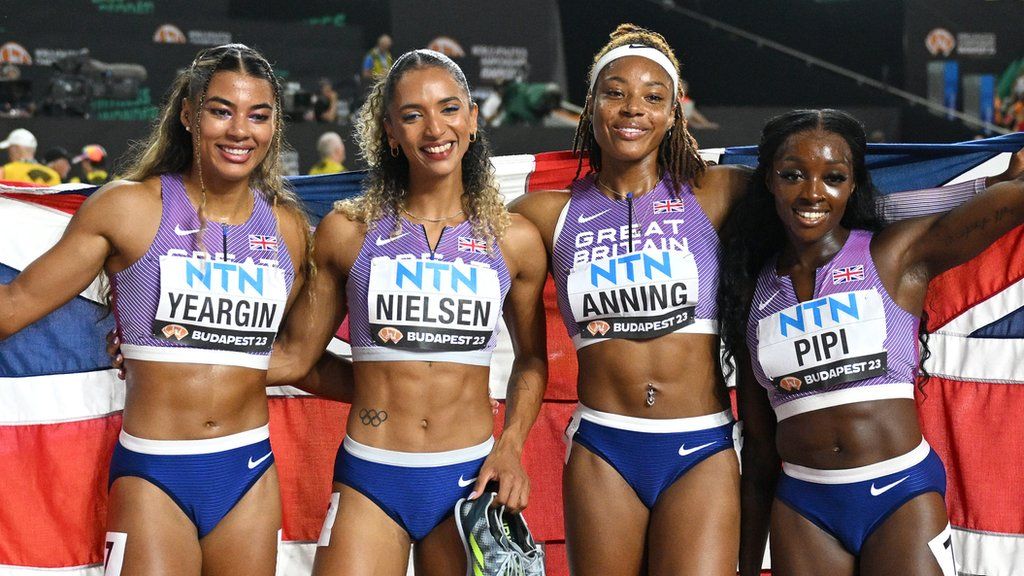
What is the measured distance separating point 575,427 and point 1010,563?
1.71 meters

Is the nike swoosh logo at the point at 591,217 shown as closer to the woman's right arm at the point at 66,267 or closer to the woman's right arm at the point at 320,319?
the woman's right arm at the point at 320,319

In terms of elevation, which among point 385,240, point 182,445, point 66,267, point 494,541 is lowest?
point 494,541

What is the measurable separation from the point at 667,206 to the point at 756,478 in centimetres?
88

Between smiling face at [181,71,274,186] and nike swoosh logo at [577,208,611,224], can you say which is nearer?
smiling face at [181,71,274,186]

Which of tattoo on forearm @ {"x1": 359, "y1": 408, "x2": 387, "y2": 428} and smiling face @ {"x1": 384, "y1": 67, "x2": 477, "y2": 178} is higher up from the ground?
smiling face @ {"x1": 384, "y1": 67, "x2": 477, "y2": 178}

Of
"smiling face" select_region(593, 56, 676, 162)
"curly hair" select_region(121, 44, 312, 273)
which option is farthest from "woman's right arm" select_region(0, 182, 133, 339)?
"smiling face" select_region(593, 56, 676, 162)

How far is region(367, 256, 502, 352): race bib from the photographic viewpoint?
3.15m

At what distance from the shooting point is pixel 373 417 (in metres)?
3.16

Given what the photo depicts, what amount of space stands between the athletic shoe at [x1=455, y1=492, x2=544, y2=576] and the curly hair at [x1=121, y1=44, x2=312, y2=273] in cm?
93

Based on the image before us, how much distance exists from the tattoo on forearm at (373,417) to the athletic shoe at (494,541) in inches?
13.0

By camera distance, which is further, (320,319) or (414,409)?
(320,319)

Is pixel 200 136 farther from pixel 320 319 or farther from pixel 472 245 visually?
pixel 472 245

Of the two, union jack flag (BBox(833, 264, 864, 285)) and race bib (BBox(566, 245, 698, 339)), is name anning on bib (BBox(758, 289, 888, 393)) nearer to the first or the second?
union jack flag (BBox(833, 264, 864, 285))

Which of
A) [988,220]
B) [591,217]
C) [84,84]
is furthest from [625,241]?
[84,84]
